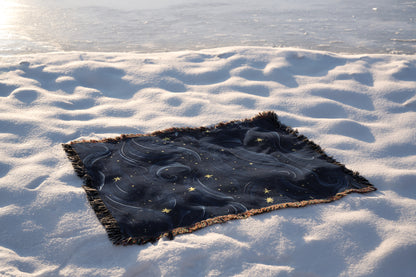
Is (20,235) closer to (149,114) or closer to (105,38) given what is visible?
(149,114)

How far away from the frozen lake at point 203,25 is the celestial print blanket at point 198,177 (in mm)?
1593

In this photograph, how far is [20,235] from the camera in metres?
1.29

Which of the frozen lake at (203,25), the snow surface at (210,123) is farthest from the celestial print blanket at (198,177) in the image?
the frozen lake at (203,25)

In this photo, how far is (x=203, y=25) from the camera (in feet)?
13.2

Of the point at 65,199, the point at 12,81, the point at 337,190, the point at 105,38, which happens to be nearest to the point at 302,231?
the point at 337,190

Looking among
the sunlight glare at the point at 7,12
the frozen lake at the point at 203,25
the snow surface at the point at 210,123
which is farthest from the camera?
the sunlight glare at the point at 7,12

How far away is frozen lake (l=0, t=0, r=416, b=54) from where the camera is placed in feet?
11.0

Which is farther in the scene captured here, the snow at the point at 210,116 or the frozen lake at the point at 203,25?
the frozen lake at the point at 203,25

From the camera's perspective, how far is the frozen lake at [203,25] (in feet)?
11.0

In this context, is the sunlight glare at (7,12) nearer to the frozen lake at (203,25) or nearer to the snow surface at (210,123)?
the frozen lake at (203,25)

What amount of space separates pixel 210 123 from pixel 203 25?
88.9 inches

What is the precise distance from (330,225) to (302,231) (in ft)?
0.35

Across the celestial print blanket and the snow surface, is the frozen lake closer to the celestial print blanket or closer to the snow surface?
the snow surface

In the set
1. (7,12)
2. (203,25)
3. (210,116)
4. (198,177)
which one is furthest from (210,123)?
(7,12)
